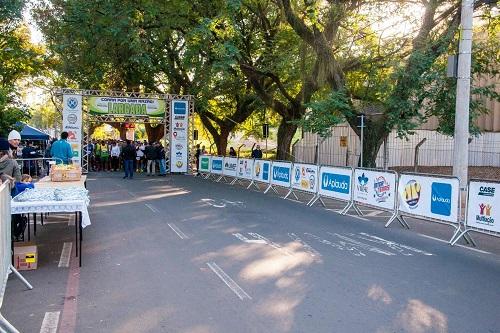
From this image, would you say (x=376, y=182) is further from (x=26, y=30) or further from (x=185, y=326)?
(x=26, y=30)

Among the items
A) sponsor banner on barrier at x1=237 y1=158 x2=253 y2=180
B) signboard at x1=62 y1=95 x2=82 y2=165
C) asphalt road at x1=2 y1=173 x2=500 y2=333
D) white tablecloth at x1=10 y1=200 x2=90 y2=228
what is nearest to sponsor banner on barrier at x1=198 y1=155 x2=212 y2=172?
sponsor banner on barrier at x1=237 y1=158 x2=253 y2=180

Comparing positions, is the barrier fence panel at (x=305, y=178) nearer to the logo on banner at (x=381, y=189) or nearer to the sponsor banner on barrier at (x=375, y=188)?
the sponsor banner on barrier at (x=375, y=188)

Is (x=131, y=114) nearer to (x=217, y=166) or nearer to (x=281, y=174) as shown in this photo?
(x=217, y=166)

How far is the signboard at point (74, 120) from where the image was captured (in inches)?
1152

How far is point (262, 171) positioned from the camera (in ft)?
68.3

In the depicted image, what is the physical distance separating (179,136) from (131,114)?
3.00 meters

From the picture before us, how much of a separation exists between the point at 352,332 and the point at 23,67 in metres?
37.7

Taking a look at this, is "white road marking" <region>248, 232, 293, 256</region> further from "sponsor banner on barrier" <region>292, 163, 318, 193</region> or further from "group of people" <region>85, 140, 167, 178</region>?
"group of people" <region>85, 140, 167, 178</region>

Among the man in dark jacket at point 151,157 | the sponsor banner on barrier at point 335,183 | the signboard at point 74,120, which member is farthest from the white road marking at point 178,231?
the signboard at point 74,120

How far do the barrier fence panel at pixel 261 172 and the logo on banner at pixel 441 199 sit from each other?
9.28 meters

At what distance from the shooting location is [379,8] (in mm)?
20266

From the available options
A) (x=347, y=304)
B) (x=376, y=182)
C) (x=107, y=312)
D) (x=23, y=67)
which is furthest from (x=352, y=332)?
(x=23, y=67)

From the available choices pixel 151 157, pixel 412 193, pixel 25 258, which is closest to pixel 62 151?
pixel 25 258

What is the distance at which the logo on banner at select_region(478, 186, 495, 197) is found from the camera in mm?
→ 9781
